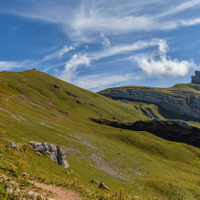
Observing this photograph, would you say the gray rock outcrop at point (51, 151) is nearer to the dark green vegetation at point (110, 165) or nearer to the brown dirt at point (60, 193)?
the dark green vegetation at point (110, 165)

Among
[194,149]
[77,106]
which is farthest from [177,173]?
[77,106]

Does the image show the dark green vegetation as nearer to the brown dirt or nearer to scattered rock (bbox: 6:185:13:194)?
the brown dirt

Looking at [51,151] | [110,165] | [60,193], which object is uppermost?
[51,151]

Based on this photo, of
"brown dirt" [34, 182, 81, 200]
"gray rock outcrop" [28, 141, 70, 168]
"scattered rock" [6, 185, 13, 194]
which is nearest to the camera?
"scattered rock" [6, 185, 13, 194]

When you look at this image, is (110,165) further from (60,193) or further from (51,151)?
(60,193)

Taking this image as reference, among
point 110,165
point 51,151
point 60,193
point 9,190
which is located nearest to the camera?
point 9,190

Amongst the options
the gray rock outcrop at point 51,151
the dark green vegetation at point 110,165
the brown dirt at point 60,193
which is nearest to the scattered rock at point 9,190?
the brown dirt at point 60,193

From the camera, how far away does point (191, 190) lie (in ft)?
124

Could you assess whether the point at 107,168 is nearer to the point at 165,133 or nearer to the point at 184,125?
the point at 165,133

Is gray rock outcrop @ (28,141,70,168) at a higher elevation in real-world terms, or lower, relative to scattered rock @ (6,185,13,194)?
lower

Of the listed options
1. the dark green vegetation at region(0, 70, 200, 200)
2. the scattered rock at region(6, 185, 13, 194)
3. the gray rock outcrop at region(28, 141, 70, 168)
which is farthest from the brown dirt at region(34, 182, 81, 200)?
the gray rock outcrop at region(28, 141, 70, 168)

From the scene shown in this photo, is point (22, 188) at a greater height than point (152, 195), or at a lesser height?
greater

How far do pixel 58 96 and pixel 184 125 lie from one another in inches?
5053

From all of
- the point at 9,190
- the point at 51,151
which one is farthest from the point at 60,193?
the point at 51,151
